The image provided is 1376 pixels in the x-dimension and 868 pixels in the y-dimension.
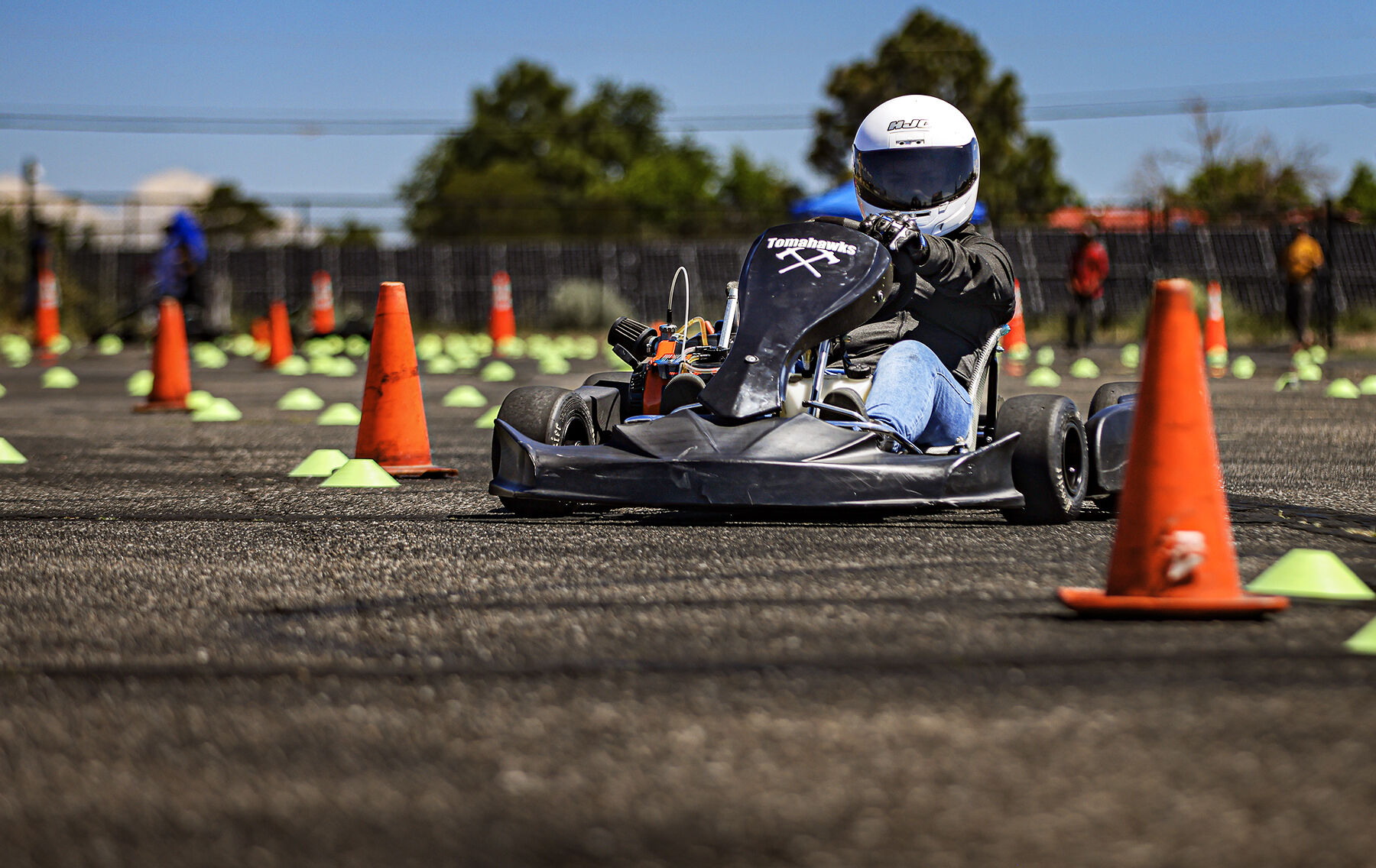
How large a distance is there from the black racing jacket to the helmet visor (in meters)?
0.22

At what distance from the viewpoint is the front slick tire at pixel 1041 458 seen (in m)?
5.15

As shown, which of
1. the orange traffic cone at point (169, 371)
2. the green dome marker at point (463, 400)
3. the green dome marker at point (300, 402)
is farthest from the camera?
the green dome marker at point (463, 400)

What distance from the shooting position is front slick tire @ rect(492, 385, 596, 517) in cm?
566

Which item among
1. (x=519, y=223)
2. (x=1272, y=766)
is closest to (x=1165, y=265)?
(x=1272, y=766)

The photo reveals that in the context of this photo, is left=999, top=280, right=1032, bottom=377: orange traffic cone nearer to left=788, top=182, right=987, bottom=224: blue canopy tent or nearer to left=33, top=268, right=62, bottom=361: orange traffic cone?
left=788, top=182, right=987, bottom=224: blue canopy tent

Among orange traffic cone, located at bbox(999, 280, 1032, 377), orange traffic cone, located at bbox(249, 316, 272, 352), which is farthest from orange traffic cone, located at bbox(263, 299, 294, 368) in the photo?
orange traffic cone, located at bbox(999, 280, 1032, 377)

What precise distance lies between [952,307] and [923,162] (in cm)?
64

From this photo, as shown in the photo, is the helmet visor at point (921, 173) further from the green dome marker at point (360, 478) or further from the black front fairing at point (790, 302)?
the green dome marker at point (360, 478)

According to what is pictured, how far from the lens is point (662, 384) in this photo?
587cm

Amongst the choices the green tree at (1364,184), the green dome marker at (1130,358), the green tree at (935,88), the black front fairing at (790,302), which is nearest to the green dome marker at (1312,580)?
the black front fairing at (790,302)

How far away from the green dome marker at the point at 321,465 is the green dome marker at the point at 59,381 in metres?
8.39

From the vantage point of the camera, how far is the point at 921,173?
6.17m

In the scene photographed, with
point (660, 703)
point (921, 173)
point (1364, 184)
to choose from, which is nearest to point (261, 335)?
point (921, 173)

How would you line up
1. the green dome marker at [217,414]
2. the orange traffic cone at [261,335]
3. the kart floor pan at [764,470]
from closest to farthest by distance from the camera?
the kart floor pan at [764,470] < the green dome marker at [217,414] < the orange traffic cone at [261,335]
